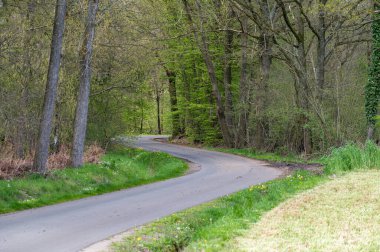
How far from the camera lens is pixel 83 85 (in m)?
19.5

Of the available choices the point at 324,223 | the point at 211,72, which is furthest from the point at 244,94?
the point at 324,223

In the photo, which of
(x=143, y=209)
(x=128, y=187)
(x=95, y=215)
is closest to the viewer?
(x=95, y=215)

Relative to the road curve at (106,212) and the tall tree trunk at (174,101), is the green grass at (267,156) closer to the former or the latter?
the road curve at (106,212)

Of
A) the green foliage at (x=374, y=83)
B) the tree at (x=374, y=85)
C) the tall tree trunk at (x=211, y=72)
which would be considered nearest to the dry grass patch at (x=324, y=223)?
the tree at (x=374, y=85)

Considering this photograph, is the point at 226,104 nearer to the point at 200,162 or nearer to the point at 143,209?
the point at 200,162

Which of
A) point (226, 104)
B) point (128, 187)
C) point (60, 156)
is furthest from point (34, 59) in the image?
point (226, 104)

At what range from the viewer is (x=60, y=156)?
20.8 metres

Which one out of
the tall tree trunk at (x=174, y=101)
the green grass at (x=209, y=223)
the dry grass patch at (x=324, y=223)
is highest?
the tall tree trunk at (x=174, y=101)

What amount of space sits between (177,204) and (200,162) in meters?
13.7

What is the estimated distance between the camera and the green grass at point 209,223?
9.19 metres

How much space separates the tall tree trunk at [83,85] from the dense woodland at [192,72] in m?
0.04

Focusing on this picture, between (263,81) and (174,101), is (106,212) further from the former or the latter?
(174,101)

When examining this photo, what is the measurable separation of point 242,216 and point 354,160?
9132 mm

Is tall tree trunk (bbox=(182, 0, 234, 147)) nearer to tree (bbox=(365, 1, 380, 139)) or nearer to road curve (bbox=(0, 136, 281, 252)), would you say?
tree (bbox=(365, 1, 380, 139))
